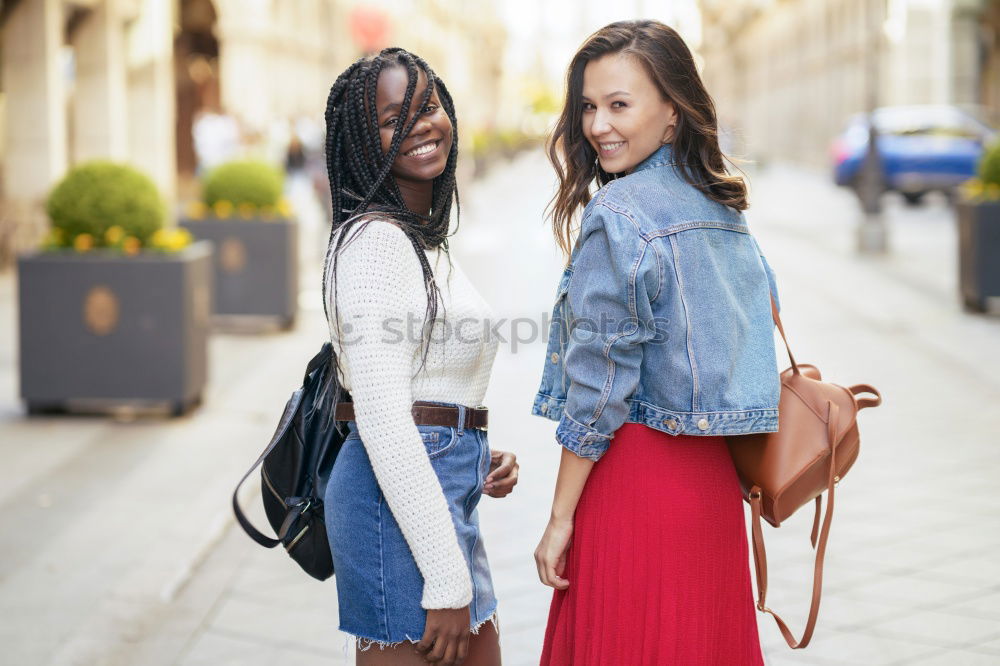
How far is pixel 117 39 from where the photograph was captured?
17859 mm

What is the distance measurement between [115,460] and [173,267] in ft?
4.51

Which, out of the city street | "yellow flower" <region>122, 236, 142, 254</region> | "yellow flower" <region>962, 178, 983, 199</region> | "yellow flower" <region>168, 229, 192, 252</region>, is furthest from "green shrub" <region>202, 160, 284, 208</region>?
"yellow flower" <region>962, 178, 983, 199</region>

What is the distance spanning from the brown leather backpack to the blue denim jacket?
0.07 m

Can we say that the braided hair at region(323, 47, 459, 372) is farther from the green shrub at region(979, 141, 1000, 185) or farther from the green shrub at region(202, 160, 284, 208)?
the green shrub at region(979, 141, 1000, 185)

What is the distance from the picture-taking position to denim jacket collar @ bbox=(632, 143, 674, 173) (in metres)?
2.39

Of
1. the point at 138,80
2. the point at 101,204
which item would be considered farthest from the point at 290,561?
the point at 138,80

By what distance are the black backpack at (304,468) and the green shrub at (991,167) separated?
31.3 feet

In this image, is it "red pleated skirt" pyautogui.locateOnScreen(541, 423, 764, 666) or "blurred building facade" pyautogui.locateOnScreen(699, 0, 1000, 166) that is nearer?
"red pleated skirt" pyautogui.locateOnScreen(541, 423, 764, 666)

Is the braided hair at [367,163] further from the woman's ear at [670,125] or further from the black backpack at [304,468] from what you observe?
the woman's ear at [670,125]

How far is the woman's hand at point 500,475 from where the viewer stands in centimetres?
255

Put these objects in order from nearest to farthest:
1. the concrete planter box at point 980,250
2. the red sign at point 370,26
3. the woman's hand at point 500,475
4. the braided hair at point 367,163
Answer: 1. the braided hair at point 367,163
2. the woman's hand at point 500,475
3. the concrete planter box at point 980,250
4. the red sign at point 370,26

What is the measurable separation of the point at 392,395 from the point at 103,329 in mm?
5503

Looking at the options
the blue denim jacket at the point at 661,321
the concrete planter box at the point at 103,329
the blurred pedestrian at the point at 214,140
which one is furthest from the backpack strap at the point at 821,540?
the blurred pedestrian at the point at 214,140

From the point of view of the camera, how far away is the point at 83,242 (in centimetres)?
736
